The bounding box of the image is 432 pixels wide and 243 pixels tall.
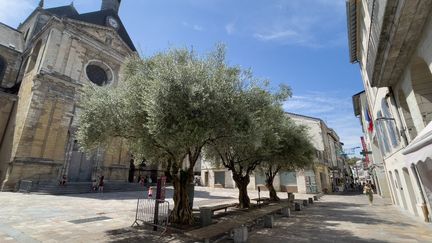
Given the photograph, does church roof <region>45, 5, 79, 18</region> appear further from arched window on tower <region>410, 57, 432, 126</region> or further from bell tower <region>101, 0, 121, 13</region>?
arched window on tower <region>410, 57, 432, 126</region>

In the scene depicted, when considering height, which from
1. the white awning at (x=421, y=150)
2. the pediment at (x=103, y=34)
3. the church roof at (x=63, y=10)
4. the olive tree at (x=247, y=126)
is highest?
the church roof at (x=63, y=10)

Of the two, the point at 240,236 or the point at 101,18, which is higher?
the point at 101,18

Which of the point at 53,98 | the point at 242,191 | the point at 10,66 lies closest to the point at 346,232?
the point at 242,191

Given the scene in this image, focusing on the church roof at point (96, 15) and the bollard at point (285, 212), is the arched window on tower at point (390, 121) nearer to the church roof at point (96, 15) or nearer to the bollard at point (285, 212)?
the bollard at point (285, 212)

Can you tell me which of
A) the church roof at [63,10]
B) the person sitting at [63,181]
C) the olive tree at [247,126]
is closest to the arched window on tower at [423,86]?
the olive tree at [247,126]

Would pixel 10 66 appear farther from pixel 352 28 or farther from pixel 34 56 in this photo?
pixel 352 28

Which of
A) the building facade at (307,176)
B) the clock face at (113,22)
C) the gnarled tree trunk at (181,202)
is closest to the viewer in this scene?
the gnarled tree trunk at (181,202)

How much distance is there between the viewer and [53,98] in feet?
76.2

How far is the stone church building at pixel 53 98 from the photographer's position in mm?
21000

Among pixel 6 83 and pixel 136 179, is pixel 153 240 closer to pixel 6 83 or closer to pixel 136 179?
pixel 136 179

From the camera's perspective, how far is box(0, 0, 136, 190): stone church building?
68.9 feet

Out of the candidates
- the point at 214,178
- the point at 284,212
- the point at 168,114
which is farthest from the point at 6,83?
the point at 284,212

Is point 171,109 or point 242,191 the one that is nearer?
point 171,109

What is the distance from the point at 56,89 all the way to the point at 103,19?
16.4 meters
